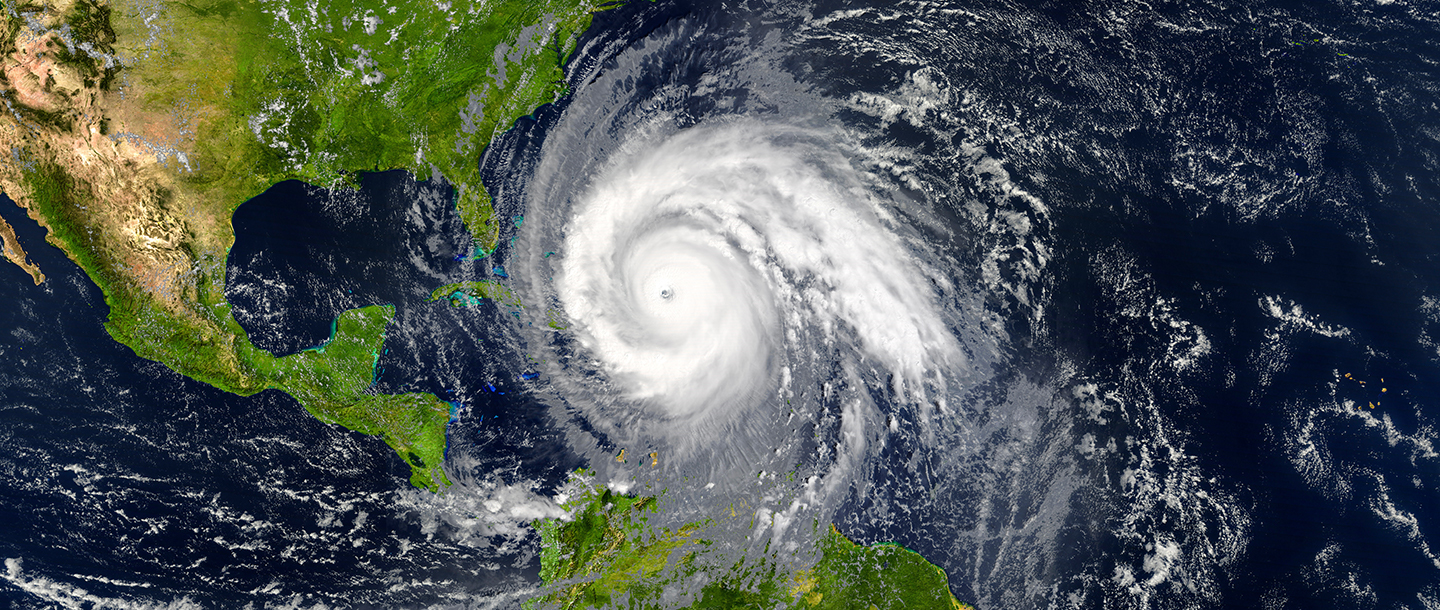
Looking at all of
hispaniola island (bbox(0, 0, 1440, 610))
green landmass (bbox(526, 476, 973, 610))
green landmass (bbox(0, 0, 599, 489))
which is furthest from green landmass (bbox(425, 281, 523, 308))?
green landmass (bbox(526, 476, 973, 610))

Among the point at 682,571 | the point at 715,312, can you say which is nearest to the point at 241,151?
the point at 715,312

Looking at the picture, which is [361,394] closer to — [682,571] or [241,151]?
[241,151]

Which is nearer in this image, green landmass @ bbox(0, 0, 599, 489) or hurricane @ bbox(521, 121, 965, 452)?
green landmass @ bbox(0, 0, 599, 489)

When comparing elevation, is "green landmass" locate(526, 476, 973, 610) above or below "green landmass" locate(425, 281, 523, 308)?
below

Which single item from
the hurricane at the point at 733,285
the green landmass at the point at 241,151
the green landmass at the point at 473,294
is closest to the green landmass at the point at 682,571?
the hurricane at the point at 733,285

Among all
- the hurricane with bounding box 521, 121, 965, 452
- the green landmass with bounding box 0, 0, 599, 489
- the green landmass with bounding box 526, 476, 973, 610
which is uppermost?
the green landmass with bounding box 0, 0, 599, 489

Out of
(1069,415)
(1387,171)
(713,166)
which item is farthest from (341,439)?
(1387,171)

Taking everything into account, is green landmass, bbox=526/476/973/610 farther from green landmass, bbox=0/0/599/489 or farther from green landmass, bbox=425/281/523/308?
green landmass, bbox=425/281/523/308
